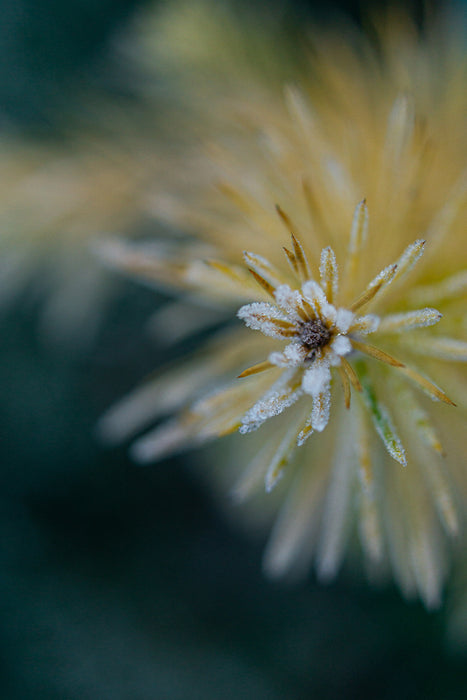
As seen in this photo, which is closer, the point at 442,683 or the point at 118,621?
the point at 442,683

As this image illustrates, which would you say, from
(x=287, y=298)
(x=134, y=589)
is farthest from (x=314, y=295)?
(x=134, y=589)

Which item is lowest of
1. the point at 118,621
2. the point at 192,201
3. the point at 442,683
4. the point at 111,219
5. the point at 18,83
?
the point at 442,683

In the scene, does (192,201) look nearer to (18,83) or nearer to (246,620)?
(18,83)

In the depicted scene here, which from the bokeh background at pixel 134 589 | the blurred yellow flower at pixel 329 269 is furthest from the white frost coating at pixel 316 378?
the bokeh background at pixel 134 589

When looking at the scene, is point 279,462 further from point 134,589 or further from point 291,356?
point 134,589

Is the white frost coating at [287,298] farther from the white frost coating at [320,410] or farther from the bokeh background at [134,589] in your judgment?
the bokeh background at [134,589]

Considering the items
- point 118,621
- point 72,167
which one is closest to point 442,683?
point 118,621

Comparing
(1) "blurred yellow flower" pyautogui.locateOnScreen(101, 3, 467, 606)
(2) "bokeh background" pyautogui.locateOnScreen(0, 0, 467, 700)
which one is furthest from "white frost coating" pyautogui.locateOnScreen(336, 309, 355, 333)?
(2) "bokeh background" pyautogui.locateOnScreen(0, 0, 467, 700)
